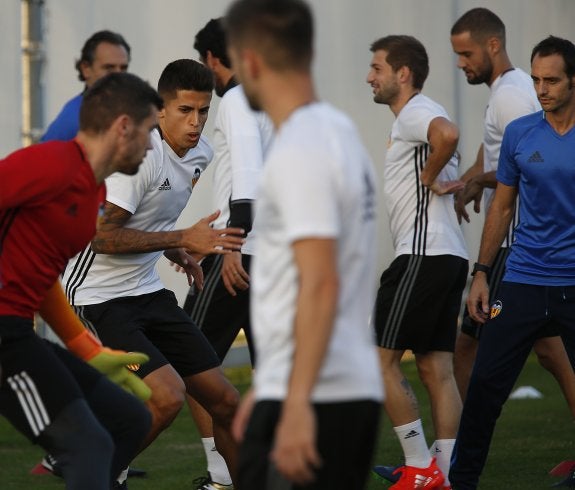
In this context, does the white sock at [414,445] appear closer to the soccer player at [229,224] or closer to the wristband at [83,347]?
the soccer player at [229,224]

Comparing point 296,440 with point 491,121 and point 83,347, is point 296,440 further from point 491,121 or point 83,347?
point 491,121

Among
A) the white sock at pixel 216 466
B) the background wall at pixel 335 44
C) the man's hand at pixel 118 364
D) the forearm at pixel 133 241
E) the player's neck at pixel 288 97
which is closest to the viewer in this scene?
the player's neck at pixel 288 97

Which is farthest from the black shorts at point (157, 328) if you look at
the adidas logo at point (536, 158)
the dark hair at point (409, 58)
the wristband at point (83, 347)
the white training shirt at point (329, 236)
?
the white training shirt at point (329, 236)

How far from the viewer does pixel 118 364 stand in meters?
4.77

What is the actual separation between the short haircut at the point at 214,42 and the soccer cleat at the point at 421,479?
2.34 meters

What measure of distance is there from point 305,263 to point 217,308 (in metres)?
3.56

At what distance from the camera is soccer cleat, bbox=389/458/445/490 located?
639 cm

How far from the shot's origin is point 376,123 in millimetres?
11445

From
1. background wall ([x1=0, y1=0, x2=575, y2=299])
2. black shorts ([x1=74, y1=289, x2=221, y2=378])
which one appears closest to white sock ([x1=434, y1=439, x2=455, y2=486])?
black shorts ([x1=74, y1=289, x2=221, y2=378])

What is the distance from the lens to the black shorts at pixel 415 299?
261 inches

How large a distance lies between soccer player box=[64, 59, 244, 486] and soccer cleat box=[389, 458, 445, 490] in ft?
2.94

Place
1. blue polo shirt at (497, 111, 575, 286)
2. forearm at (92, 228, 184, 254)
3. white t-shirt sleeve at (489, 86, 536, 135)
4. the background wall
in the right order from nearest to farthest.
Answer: forearm at (92, 228, 184, 254) → blue polo shirt at (497, 111, 575, 286) → white t-shirt sleeve at (489, 86, 536, 135) → the background wall

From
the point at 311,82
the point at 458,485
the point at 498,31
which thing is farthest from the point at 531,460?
the point at 311,82

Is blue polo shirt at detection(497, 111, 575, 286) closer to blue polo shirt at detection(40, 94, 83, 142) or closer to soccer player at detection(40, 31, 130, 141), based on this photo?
blue polo shirt at detection(40, 94, 83, 142)
